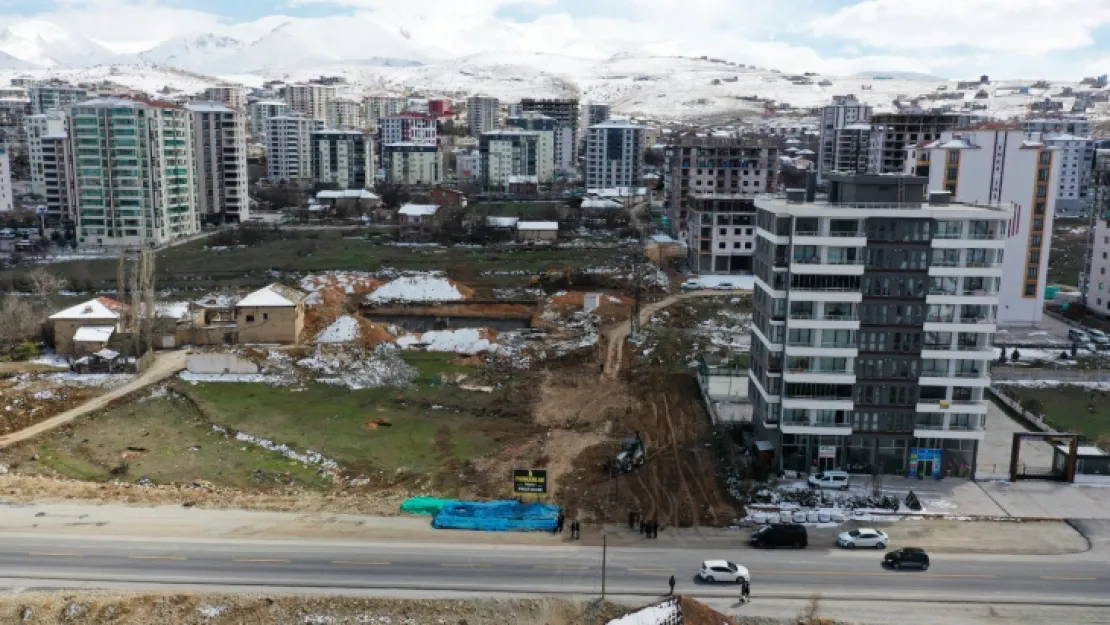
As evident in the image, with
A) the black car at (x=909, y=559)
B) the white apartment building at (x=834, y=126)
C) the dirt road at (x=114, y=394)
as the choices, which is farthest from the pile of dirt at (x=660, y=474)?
the white apartment building at (x=834, y=126)

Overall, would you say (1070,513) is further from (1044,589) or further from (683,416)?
(683,416)

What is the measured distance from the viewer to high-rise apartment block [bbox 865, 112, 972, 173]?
10138 centimetres

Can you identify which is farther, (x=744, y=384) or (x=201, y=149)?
(x=201, y=149)

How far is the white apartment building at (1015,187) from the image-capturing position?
62438 mm

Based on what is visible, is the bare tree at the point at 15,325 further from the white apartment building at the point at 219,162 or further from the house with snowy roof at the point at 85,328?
the white apartment building at the point at 219,162

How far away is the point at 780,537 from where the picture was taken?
95.2ft

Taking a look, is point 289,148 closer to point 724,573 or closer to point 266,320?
point 266,320

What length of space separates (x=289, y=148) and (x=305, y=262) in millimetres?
72639

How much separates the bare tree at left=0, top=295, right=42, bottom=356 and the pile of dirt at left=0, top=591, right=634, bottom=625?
34.4 m

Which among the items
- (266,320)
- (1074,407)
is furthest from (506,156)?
(1074,407)

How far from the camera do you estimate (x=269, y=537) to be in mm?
28922

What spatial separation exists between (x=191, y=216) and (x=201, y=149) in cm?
1120

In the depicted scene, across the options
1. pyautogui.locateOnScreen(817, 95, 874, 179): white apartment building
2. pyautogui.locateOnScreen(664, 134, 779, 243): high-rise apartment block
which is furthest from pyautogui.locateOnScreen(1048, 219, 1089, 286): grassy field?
pyautogui.locateOnScreen(817, 95, 874, 179): white apartment building

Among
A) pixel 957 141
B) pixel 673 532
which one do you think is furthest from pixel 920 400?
pixel 957 141
